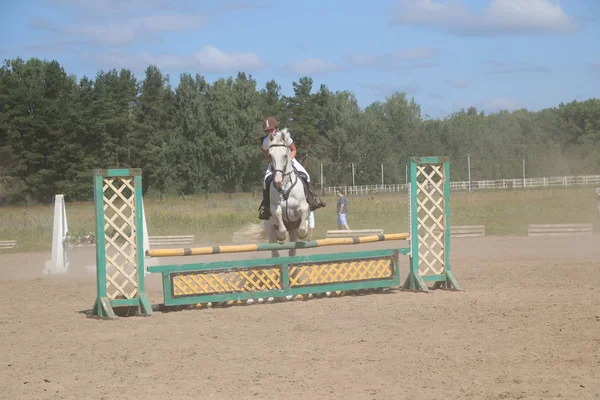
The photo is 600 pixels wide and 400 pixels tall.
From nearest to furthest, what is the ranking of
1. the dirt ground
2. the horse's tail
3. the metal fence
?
the dirt ground → the horse's tail → the metal fence

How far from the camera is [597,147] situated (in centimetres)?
7581

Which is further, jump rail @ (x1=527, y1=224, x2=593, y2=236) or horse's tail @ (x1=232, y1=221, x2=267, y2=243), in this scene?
jump rail @ (x1=527, y1=224, x2=593, y2=236)

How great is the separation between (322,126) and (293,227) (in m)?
58.7

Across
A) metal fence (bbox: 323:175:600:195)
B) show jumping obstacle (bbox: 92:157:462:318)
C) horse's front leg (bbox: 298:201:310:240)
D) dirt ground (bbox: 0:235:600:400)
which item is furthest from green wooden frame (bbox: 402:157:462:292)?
metal fence (bbox: 323:175:600:195)

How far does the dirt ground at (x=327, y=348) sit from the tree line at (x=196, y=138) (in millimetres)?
42906

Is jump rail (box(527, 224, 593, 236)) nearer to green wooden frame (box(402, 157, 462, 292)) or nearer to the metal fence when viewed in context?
green wooden frame (box(402, 157, 462, 292))

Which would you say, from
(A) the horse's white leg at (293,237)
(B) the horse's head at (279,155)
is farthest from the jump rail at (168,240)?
(B) the horse's head at (279,155)

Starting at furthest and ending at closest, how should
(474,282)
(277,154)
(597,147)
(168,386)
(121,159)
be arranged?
(597,147)
(121,159)
(474,282)
(277,154)
(168,386)

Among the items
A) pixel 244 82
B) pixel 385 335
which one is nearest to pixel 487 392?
pixel 385 335

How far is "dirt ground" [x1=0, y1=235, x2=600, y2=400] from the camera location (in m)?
5.48

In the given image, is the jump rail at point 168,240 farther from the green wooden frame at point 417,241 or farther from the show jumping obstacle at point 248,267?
the green wooden frame at point 417,241

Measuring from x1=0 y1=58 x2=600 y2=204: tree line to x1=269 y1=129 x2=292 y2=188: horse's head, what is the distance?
4162cm

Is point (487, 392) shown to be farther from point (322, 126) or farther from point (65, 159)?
point (322, 126)

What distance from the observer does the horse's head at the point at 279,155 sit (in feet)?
34.4
